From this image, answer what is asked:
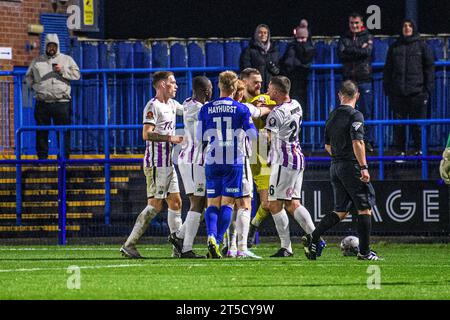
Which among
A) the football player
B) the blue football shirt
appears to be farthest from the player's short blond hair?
the football player

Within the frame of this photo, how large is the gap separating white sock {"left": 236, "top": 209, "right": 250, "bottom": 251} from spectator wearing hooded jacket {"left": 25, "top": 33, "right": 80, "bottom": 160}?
23.0 ft

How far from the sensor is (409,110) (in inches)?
894

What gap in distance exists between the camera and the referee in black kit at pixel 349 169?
1611cm

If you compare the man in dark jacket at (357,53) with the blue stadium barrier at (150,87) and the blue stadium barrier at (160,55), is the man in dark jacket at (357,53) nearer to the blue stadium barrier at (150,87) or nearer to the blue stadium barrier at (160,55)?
the blue stadium barrier at (150,87)

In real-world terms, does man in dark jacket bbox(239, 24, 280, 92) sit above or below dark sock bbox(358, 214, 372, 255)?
above

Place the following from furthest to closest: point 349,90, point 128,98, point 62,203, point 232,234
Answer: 1. point 128,98
2. point 62,203
3. point 232,234
4. point 349,90

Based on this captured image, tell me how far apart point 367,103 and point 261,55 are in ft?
6.70

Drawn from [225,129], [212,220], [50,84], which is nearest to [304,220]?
[212,220]

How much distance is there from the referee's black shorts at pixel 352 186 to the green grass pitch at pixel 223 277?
0.67m

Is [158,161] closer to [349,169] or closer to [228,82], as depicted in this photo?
[228,82]

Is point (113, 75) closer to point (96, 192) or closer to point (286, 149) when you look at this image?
point (96, 192)

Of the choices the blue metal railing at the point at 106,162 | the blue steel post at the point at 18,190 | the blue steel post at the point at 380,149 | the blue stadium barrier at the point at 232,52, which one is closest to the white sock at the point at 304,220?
the blue metal railing at the point at 106,162

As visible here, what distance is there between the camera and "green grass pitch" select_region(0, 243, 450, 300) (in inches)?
464

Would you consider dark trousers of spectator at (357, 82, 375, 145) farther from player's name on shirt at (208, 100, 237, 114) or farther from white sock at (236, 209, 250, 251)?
player's name on shirt at (208, 100, 237, 114)
